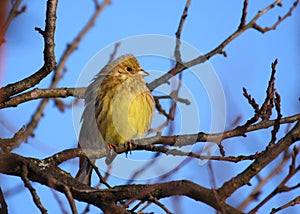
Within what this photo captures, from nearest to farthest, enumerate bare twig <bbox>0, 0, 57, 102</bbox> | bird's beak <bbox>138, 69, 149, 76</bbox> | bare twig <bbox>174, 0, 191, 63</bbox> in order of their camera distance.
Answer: bare twig <bbox>0, 0, 57, 102</bbox>, bare twig <bbox>174, 0, 191, 63</bbox>, bird's beak <bbox>138, 69, 149, 76</bbox>

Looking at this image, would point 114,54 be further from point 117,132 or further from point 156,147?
point 156,147

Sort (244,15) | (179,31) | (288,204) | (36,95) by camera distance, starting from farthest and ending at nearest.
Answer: (179,31)
(244,15)
(36,95)
(288,204)

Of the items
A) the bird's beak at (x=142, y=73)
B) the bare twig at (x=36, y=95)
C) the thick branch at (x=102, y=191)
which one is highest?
the bird's beak at (x=142, y=73)

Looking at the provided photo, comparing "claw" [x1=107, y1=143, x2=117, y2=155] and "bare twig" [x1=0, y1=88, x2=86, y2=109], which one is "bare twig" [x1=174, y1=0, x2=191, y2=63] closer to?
"bare twig" [x1=0, y1=88, x2=86, y2=109]

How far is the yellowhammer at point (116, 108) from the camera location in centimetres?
601

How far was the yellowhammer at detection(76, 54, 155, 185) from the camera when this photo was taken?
6.01 meters

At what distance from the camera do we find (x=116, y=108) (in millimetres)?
6098

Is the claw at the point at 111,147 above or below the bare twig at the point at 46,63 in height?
above

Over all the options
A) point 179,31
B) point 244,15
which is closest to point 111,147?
point 179,31

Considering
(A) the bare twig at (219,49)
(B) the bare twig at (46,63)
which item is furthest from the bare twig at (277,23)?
(B) the bare twig at (46,63)

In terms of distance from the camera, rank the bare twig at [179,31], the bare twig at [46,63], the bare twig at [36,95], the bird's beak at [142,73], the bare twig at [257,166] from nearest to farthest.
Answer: the bare twig at [257,166], the bare twig at [46,63], the bare twig at [36,95], the bare twig at [179,31], the bird's beak at [142,73]

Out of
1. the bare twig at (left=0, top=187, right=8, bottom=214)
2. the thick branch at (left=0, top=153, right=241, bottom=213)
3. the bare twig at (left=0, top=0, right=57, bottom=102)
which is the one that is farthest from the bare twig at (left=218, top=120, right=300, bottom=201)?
the bare twig at (left=0, top=0, right=57, bottom=102)

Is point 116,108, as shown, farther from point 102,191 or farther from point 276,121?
point 102,191

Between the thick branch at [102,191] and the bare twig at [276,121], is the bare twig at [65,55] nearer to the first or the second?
the thick branch at [102,191]
